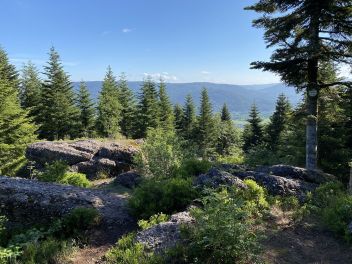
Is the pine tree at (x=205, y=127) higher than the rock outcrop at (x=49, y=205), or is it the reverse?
the rock outcrop at (x=49, y=205)

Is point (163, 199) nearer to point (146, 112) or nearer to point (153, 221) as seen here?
point (153, 221)

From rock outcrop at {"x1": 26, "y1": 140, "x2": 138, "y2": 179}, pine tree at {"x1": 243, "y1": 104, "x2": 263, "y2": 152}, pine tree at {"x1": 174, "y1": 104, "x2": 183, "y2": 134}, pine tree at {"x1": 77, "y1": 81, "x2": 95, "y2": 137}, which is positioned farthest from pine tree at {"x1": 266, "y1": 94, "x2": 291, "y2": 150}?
rock outcrop at {"x1": 26, "y1": 140, "x2": 138, "y2": 179}

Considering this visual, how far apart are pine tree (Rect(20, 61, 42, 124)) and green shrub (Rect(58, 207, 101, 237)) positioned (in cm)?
3266

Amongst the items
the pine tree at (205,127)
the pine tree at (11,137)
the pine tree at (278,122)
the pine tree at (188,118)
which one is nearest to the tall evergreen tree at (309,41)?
the pine tree at (11,137)

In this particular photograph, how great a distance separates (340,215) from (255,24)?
8.47 metres

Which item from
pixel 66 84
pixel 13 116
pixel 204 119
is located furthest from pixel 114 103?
pixel 204 119

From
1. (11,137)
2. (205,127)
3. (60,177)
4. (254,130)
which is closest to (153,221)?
(60,177)

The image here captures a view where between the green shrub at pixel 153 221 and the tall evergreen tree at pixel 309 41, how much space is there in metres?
7.62

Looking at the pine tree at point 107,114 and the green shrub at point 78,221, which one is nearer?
the green shrub at point 78,221

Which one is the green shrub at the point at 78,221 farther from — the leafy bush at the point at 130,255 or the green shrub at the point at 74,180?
the green shrub at the point at 74,180

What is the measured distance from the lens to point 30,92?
39.2m

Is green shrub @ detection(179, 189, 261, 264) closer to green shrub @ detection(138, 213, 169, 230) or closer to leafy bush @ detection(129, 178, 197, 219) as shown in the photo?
green shrub @ detection(138, 213, 169, 230)

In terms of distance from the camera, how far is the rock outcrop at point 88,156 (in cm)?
1975

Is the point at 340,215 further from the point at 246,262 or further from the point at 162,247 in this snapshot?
the point at 162,247
